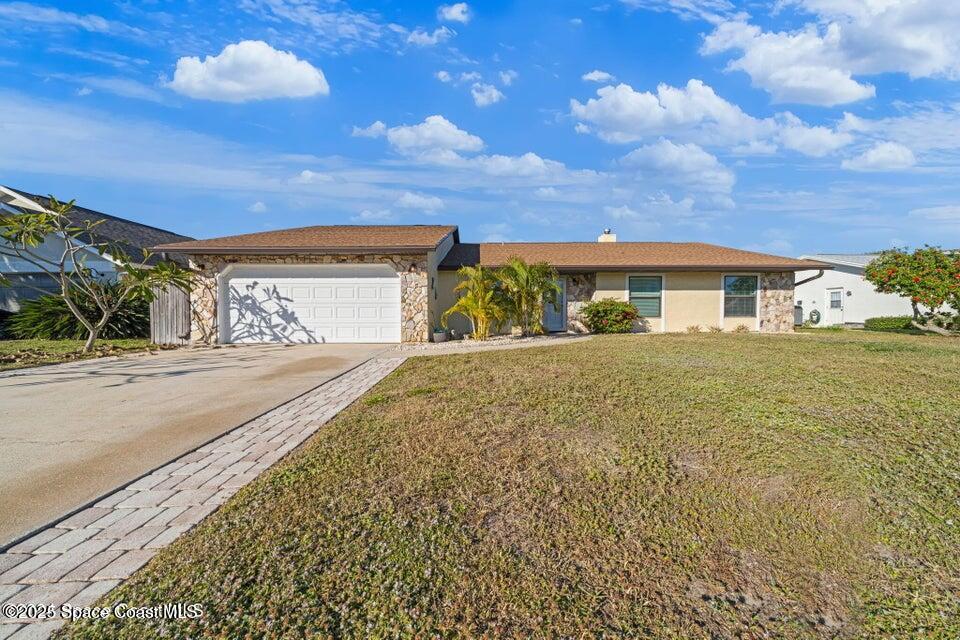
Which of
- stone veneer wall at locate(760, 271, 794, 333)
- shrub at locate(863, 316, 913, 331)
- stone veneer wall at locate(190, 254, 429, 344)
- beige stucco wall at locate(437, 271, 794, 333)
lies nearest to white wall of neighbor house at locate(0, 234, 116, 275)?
stone veneer wall at locate(190, 254, 429, 344)

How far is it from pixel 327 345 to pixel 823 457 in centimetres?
1193

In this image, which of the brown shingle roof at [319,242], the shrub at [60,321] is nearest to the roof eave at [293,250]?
the brown shingle roof at [319,242]

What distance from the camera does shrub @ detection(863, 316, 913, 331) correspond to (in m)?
20.4

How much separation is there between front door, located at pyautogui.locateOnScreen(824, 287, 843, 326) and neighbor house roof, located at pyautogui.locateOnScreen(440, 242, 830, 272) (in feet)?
27.8

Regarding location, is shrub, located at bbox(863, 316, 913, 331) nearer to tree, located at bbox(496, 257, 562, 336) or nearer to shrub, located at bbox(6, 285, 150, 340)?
tree, located at bbox(496, 257, 562, 336)

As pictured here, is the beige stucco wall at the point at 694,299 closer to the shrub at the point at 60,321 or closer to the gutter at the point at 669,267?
the gutter at the point at 669,267

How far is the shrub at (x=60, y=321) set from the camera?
15.2 meters

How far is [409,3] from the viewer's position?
11570mm

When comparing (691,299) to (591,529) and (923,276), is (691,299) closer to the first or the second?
(923,276)

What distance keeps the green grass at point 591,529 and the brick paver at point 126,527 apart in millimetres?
193

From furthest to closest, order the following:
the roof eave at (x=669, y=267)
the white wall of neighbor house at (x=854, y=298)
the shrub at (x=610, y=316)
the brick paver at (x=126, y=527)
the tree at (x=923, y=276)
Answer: the white wall of neighbor house at (x=854, y=298), the roof eave at (x=669, y=267), the shrub at (x=610, y=316), the tree at (x=923, y=276), the brick paver at (x=126, y=527)

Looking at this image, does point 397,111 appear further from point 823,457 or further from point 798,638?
point 798,638

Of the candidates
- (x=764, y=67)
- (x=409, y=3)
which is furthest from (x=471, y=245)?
(x=764, y=67)

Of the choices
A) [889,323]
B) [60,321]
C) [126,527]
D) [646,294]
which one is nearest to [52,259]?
[60,321]
